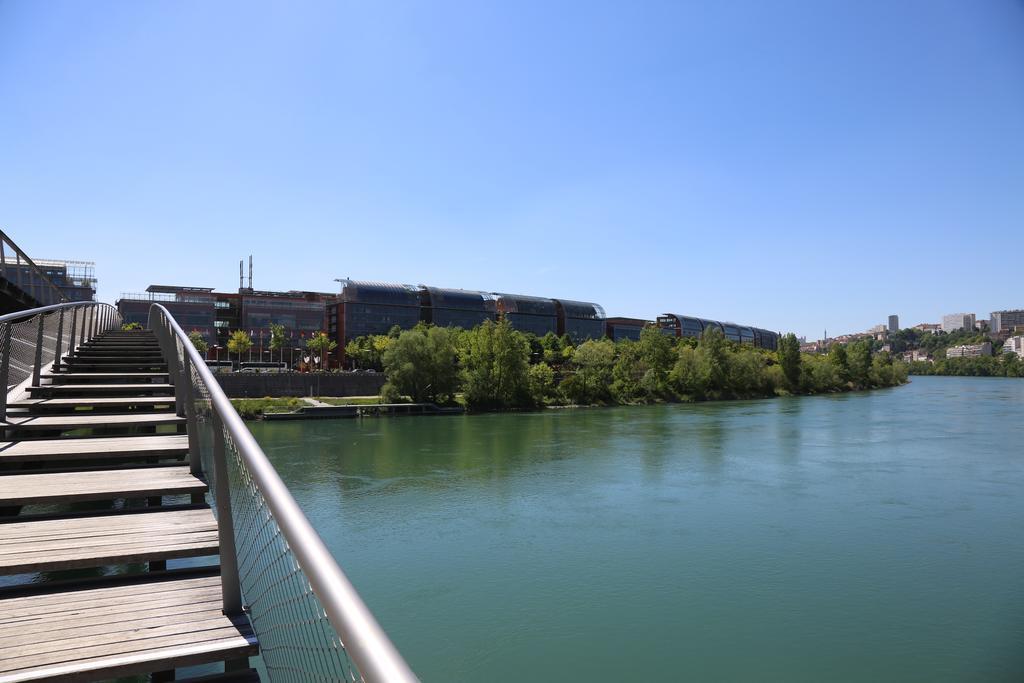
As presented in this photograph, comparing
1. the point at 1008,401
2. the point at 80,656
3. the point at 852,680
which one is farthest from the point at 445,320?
the point at 80,656

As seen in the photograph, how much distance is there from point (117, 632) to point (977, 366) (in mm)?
188385

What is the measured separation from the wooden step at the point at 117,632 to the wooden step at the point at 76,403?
15.0 ft

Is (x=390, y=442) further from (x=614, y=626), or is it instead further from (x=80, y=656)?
(x=80, y=656)

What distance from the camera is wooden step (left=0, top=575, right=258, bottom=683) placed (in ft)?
8.36

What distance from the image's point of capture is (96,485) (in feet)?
14.8

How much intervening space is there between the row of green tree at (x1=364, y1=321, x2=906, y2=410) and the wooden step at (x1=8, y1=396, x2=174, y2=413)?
4406 cm

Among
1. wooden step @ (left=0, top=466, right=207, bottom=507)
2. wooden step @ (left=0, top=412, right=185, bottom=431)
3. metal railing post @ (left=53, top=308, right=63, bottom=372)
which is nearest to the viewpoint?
wooden step @ (left=0, top=466, right=207, bottom=507)

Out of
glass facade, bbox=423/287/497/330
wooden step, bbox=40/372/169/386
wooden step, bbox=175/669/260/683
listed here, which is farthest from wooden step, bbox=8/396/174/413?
glass facade, bbox=423/287/497/330

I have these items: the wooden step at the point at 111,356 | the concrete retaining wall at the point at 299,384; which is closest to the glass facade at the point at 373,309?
the concrete retaining wall at the point at 299,384

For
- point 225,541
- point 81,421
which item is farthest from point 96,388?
point 225,541

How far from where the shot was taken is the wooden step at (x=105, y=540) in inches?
131

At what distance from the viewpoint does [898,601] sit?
12062mm

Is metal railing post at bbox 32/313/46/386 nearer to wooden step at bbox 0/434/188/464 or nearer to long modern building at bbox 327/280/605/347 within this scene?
wooden step at bbox 0/434/188/464

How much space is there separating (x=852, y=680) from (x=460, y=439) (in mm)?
26158
